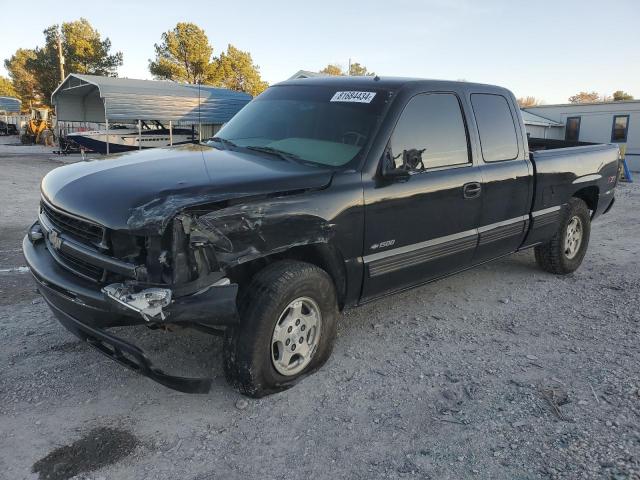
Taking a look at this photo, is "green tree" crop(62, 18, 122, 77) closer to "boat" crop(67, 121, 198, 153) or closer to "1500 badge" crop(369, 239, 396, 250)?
"boat" crop(67, 121, 198, 153)

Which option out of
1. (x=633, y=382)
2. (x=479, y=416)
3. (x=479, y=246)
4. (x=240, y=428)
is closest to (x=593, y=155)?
(x=479, y=246)

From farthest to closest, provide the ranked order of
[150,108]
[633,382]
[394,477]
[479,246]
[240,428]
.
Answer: [150,108]
[479,246]
[633,382]
[240,428]
[394,477]

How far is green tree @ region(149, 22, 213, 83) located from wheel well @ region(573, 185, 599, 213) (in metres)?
38.3

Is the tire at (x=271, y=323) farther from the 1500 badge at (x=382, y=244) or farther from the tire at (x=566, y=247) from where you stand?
the tire at (x=566, y=247)

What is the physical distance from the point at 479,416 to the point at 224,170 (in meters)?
2.11

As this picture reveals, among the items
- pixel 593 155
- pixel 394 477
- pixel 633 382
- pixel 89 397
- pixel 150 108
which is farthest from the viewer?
pixel 150 108

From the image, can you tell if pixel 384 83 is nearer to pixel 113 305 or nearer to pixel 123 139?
pixel 113 305

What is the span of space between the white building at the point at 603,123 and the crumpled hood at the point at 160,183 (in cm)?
2538

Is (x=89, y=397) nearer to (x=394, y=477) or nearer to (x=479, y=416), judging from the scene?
(x=394, y=477)

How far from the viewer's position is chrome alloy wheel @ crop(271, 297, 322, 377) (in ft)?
10.3

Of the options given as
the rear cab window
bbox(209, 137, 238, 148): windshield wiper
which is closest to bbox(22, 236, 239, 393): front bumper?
bbox(209, 137, 238, 148): windshield wiper

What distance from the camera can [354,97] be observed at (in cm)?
391

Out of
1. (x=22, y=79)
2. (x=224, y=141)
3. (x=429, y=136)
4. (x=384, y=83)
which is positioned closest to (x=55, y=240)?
(x=224, y=141)

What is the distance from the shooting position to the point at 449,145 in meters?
4.16
